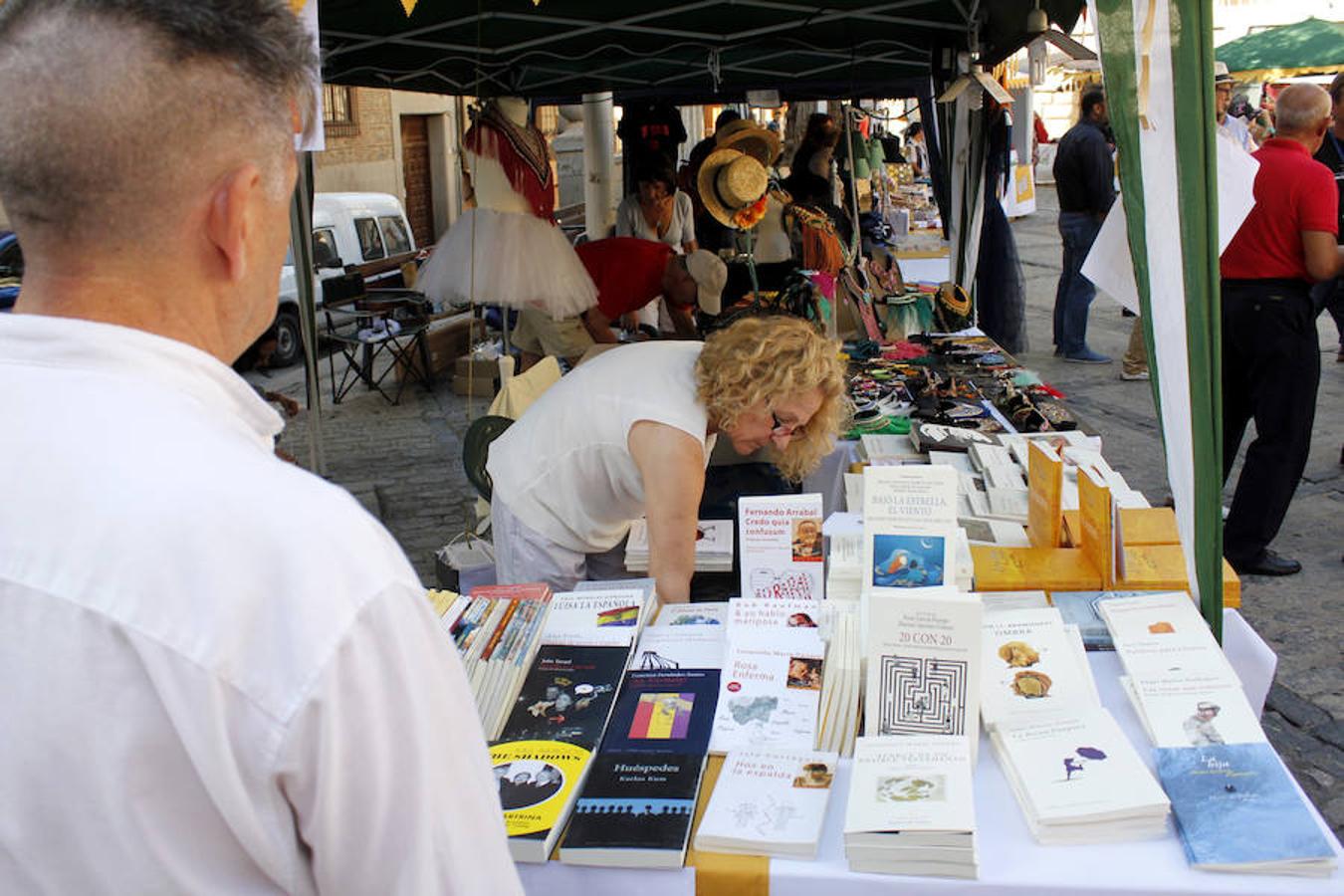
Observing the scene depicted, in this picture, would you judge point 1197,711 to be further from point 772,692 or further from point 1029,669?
point 772,692

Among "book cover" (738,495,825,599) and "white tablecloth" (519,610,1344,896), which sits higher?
"book cover" (738,495,825,599)

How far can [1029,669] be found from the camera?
2053mm

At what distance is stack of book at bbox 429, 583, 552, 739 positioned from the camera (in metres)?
2.04

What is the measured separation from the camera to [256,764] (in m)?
0.76

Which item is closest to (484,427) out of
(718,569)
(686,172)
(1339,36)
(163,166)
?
(718,569)

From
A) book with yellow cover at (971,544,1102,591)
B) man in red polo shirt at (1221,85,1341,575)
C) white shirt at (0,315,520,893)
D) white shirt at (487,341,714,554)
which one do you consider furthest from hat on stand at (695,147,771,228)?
white shirt at (0,315,520,893)

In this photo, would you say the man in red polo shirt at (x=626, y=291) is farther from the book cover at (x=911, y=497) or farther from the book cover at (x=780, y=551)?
the book cover at (x=911, y=497)

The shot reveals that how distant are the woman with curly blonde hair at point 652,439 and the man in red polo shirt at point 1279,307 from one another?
2.37 metres

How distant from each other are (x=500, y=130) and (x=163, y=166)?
16.3ft

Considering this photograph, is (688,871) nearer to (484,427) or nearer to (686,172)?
(484,427)

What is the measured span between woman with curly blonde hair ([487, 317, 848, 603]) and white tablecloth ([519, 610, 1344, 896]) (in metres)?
0.96

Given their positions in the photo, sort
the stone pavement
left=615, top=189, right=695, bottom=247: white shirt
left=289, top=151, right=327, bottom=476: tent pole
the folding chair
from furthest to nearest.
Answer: the folding chair → left=615, top=189, right=695, bottom=247: white shirt → left=289, top=151, right=327, bottom=476: tent pole → the stone pavement

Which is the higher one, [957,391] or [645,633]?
[957,391]

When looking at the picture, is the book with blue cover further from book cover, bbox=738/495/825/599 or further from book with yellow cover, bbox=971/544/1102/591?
book cover, bbox=738/495/825/599
